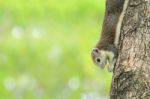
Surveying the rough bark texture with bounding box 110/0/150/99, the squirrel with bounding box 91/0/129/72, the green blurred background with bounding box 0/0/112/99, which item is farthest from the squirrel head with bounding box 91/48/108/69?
the green blurred background with bounding box 0/0/112/99

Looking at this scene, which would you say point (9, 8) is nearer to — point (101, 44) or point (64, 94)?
point (64, 94)

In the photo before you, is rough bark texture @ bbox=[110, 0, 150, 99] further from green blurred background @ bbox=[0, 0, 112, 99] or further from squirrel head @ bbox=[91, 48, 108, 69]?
green blurred background @ bbox=[0, 0, 112, 99]

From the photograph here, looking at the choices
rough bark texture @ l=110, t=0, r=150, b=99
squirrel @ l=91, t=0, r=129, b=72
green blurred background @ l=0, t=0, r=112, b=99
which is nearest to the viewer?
rough bark texture @ l=110, t=0, r=150, b=99

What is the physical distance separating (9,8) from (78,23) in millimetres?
758

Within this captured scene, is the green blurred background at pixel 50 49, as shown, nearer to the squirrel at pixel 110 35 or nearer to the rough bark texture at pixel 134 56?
the squirrel at pixel 110 35

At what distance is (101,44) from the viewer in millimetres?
4473

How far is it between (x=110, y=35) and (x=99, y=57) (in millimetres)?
180

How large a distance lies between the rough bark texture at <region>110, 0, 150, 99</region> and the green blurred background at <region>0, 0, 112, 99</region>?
11.4 ft

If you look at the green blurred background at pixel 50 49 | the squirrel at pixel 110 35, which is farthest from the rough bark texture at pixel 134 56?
the green blurred background at pixel 50 49

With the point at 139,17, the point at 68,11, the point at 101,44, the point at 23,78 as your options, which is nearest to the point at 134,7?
Result: the point at 139,17

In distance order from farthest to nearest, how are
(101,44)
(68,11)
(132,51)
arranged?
(68,11)
(101,44)
(132,51)

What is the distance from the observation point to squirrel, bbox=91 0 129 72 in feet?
14.3

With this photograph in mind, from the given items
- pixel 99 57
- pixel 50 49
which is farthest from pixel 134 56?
pixel 50 49

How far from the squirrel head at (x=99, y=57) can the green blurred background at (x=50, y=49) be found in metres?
2.76
